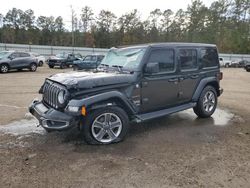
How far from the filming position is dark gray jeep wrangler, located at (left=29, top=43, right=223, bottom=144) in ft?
15.5

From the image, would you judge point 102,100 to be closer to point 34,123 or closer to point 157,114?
point 157,114

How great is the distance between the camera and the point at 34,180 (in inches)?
148

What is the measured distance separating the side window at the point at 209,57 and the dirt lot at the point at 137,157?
1473mm

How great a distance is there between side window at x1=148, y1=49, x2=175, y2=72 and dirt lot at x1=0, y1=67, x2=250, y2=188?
1.36m

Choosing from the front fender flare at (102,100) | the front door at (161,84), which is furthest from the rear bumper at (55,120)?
the front door at (161,84)

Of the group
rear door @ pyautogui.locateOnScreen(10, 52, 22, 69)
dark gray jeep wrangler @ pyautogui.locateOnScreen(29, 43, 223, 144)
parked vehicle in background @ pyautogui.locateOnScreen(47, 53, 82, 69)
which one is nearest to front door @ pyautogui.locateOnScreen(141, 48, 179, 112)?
dark gray jeep wrangler @ pyautogui.locateOnScreen(29, 43, 223, 144)

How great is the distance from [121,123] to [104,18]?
64.2 m

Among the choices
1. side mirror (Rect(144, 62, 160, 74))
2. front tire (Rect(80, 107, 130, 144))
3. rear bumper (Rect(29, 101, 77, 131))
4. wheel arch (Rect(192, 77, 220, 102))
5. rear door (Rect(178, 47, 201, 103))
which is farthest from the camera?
wheel arch (Rect(192, 77, 220, 102))

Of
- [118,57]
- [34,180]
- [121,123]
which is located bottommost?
Result: [34,180]

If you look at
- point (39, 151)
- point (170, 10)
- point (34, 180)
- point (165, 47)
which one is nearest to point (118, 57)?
point (165, 47)

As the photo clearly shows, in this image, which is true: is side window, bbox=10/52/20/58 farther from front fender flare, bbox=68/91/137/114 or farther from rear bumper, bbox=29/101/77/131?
front fender flare, bbox=68/91/137/114

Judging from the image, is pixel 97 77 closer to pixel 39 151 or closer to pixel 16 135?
pixel 39 151

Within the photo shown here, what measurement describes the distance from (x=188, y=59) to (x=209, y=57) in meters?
0.92

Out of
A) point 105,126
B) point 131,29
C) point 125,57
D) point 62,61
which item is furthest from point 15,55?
point 131,29
